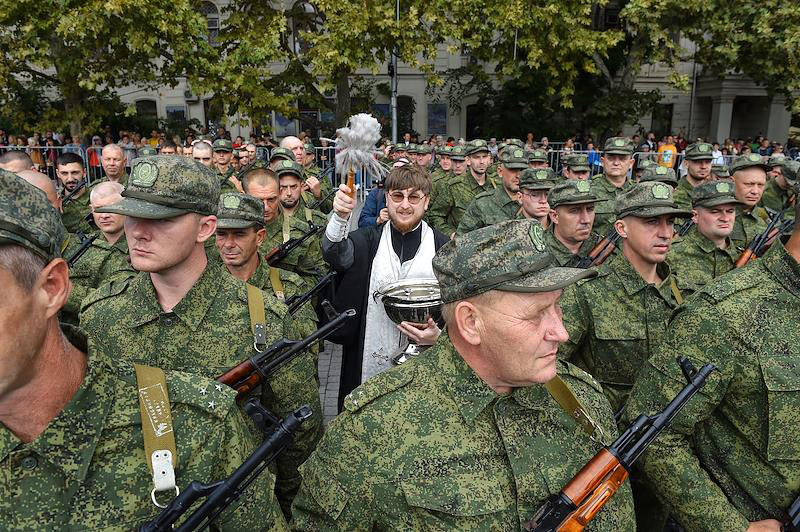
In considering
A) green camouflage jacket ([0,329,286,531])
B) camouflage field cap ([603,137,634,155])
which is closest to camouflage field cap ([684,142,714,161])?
camouflage field cap ([603,137,634,155])

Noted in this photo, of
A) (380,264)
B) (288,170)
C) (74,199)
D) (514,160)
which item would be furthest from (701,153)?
(74,199)

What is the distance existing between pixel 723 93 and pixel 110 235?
103 ft

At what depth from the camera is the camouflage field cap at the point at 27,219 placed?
156 centimetres

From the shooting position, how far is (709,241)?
5.32m

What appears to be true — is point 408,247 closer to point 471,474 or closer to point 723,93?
point 471,474

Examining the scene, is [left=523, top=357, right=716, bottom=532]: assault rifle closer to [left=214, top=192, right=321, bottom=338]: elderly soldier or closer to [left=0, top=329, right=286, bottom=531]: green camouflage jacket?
[left=0, top=329, right=286, bottom=531]: green camouflage jacket

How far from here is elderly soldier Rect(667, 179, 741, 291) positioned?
203 inches

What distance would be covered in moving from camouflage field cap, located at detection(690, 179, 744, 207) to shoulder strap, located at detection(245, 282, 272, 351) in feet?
12.9

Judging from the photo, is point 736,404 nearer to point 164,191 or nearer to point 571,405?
point 571,405

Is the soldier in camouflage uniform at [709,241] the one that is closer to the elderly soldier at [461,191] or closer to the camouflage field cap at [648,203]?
the camouflage field cap at [648,203]

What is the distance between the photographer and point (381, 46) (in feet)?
60.1

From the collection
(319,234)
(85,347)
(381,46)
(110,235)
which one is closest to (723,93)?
(381,46)

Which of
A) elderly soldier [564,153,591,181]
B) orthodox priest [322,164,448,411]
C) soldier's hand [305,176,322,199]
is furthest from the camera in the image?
soldier's hand [305,176,322,199]

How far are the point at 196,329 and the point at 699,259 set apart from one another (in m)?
4.21
